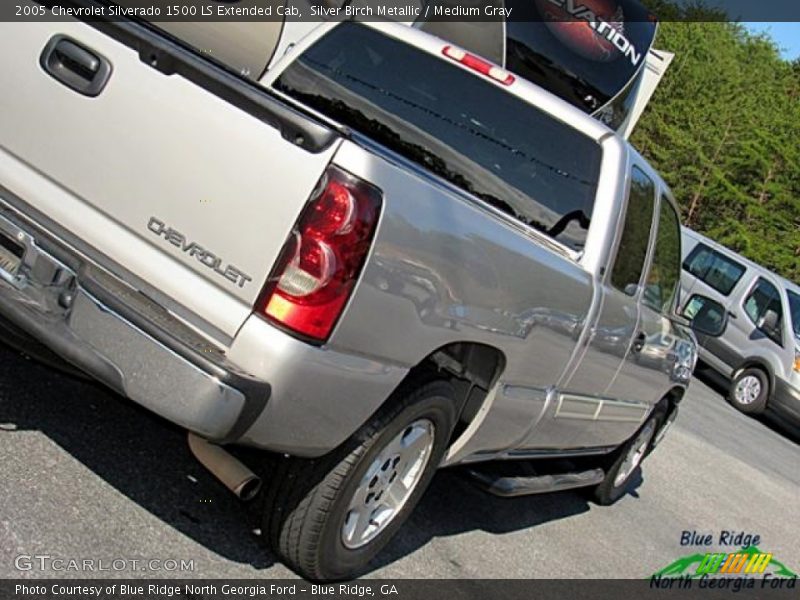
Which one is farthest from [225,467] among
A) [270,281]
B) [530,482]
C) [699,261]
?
[699,261]

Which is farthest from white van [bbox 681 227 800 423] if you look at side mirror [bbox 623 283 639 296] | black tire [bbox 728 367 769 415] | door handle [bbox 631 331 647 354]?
side mirror [bbox 623 283 639 296]

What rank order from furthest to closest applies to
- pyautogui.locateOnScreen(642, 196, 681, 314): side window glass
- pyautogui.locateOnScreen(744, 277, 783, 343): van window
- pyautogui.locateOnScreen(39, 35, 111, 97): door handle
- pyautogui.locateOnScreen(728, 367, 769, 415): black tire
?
pyautogui.locateOnScreen(744, 277, 783, 343): van window < pyautogui.locateOnScreen(728, 367, 769, 415): black tire < pyautogui.locateOnScreen(642, 196, 681, 314): side window glass < pyautogui.locateOnScreen(39, 35, 111, 97): door handle

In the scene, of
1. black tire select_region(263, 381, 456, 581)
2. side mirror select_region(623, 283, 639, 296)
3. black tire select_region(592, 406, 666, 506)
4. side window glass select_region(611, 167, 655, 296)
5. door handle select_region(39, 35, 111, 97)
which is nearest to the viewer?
door handle select_region(39, 35, 111, 97)

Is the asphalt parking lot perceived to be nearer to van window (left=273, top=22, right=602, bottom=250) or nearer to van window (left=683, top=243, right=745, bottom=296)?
van window (left=273, top=22, right=602, bottom=250)

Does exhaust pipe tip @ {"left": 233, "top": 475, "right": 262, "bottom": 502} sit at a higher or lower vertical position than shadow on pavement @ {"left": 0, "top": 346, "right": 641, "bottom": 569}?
higher

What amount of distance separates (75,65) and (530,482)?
285cm

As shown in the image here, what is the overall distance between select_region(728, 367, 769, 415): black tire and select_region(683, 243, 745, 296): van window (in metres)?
1.37

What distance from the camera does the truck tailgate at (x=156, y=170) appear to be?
2854mm

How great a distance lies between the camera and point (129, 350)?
112 inches

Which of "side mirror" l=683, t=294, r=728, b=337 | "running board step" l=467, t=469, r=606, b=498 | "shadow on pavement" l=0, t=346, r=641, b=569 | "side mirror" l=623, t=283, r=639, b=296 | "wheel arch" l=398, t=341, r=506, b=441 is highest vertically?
"side mirror" l=683, t=294, r=728, b=337

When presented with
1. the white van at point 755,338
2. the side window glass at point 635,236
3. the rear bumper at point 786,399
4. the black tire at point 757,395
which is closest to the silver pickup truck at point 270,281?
the side window glass at point 635,236

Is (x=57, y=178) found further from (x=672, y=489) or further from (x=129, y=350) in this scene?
(x=672, y=489)

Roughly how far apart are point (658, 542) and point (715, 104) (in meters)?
27.8

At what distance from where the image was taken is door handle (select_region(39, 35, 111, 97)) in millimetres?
3098
